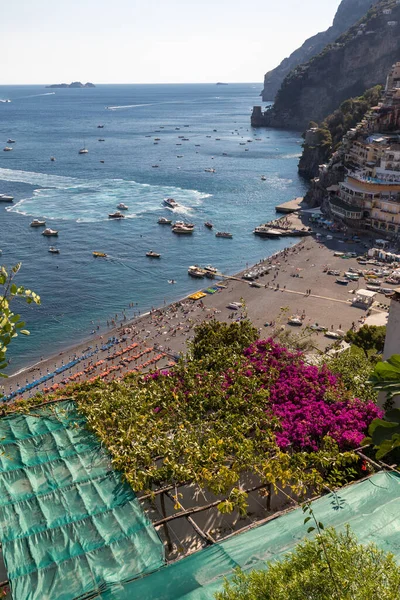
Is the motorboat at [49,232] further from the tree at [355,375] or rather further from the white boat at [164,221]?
the tree at [355,375]

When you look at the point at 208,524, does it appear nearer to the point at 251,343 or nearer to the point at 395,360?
the point at 395,360

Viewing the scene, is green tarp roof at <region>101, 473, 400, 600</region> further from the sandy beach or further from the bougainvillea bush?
the sandy beach

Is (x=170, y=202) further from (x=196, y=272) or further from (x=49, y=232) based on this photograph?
(x=196, y=272)

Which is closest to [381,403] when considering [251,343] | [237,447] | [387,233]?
[251,343]

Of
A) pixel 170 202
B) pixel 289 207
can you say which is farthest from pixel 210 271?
pixel 289 207

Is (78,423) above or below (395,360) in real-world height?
below
